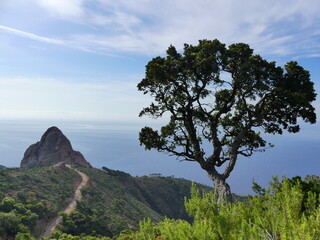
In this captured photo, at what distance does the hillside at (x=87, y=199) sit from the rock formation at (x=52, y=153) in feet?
69.5

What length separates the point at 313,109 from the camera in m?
19.0

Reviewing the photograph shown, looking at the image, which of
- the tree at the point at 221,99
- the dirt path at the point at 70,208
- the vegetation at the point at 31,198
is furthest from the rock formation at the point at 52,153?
the tree at the point at 221,99

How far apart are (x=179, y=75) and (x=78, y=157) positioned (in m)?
104

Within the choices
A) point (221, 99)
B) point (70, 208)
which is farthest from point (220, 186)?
point (70, 208)

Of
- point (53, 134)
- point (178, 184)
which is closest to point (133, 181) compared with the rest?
point (178, 184)

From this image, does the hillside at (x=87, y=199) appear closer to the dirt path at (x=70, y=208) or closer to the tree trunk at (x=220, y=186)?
the dirt path at (x=70, y=208)

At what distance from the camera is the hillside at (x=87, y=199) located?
50.2 meters

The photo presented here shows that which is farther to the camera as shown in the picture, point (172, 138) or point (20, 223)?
point (20, 223)

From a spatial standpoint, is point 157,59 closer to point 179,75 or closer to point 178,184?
point 179,75

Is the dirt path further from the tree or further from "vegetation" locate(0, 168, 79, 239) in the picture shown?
the tree

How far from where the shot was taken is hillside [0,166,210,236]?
50.2 m

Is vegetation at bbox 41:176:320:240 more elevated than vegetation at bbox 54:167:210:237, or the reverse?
vegetation at bbox 41:176:320:240

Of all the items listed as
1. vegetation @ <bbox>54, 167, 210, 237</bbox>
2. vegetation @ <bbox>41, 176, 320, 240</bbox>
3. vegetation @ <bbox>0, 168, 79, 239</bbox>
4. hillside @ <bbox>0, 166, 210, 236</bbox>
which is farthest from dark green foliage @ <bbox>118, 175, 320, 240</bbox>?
hillside @ <bbox>0, 166, 210, 236</bbox>

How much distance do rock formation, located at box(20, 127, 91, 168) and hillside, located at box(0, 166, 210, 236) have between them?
21173mm
